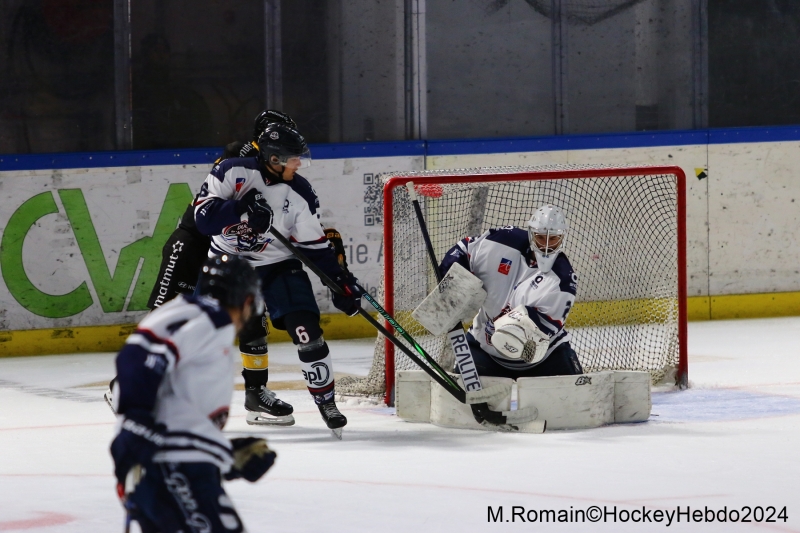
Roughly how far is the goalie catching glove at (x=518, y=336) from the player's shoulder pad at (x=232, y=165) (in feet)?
3.54

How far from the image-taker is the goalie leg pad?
15.3 feet

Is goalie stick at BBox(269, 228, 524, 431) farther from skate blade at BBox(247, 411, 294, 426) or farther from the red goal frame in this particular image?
skate blade at BBox(247, 411, 294, 426)

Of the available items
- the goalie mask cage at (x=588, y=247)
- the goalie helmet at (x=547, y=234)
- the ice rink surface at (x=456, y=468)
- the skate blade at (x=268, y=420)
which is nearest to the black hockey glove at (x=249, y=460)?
the ice rink surface at (x=456, y=468)

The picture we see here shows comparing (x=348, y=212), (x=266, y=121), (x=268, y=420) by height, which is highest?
(x=266, y=121)

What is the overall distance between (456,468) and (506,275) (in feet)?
3.77

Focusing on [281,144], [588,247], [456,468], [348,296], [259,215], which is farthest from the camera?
[588,247]

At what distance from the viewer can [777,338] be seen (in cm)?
679

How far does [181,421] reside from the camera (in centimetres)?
216

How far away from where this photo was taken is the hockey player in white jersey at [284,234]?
14.6ft

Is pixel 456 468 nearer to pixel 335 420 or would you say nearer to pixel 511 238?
pixel 335 420

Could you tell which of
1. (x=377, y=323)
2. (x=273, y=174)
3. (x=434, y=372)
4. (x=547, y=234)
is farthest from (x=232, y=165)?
(x=547, y=234)

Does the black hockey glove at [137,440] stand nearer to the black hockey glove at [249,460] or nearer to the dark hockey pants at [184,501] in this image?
the dark hockey pants at [184,501]

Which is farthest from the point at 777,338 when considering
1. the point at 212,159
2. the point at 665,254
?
the point at 212,159

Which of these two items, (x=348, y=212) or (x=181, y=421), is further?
(x=348, y=212)
